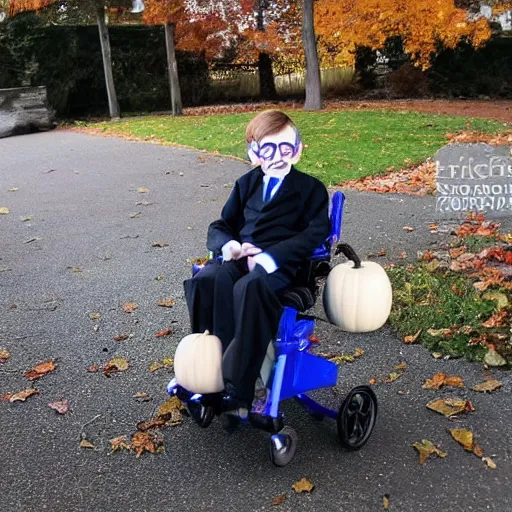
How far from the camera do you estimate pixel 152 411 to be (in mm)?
3352

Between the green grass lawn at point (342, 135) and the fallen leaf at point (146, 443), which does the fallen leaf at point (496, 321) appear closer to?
the fallen leaf at point (146, 443)

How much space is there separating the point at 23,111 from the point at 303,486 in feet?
48.3

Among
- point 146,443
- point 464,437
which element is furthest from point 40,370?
point 464,437

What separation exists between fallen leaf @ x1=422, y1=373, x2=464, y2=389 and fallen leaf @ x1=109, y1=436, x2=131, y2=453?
149cm

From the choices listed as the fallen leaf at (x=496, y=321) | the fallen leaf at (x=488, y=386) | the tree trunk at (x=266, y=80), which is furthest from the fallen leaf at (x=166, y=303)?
the tree trunk at (x=266, y=80)

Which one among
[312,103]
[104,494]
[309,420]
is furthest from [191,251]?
[312,103]

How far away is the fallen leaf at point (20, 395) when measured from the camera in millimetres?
3529

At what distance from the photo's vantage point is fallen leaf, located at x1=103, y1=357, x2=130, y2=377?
12.5 ft

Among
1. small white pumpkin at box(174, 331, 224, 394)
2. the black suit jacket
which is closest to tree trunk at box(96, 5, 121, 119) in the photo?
the black suit jacket

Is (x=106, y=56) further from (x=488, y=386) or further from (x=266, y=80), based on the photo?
(x=488, y=386)

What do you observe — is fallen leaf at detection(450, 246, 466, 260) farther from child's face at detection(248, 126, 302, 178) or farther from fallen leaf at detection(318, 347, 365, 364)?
child's face at detection(248, 126, 302, 178)

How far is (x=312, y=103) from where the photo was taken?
17.6 meters

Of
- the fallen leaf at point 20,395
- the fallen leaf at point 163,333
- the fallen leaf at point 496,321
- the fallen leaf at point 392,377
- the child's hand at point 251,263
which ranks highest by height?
the child's hand at point 251,263

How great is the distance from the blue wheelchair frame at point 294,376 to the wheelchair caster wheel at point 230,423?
0.18ft
